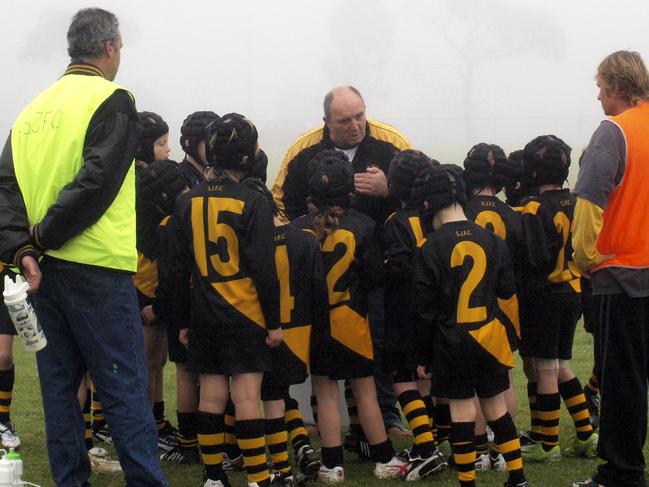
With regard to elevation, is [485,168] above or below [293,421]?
above

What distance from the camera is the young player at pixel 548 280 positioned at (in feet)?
18.6

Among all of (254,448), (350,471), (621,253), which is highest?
(621,253)

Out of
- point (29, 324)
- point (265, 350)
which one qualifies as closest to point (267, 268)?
point (265, 350)

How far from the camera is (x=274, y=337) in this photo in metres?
4.84

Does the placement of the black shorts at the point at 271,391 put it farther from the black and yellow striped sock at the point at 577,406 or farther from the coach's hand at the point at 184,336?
the black and yellow striped sock at the point at 577,406

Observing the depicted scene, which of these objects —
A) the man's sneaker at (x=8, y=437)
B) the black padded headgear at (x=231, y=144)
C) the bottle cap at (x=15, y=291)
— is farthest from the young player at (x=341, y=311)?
the bottle cap at (x=15, y=291)

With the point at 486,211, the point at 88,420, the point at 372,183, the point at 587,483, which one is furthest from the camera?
the point at 372,183

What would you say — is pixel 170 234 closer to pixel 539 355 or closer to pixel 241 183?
pixel 241 183

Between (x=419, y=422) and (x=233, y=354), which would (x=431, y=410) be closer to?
(x=419, y=422)

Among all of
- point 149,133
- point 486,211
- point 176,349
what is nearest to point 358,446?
point 176,349

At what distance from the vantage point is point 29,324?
382 cm

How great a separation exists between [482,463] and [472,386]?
2.75 ft

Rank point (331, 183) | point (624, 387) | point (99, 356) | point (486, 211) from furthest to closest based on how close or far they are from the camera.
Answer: point (486, 211), point (331, 183), point (624, 387), point (99, 356)

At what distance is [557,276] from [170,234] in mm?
2120
